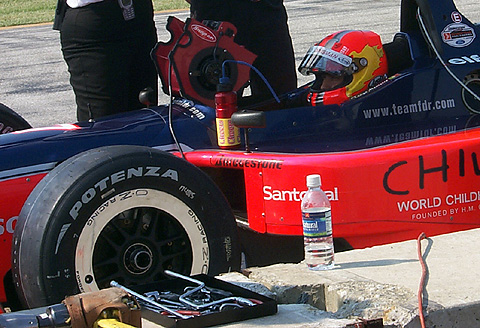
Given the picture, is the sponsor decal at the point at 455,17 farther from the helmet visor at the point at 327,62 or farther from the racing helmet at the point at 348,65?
the helmet visor at the point at 327,62

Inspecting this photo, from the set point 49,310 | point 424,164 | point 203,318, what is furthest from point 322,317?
point 424,164

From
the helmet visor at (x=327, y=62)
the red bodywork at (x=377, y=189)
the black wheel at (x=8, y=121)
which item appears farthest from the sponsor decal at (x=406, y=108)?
the black wheel at (x=8, y=121)

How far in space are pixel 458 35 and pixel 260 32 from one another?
144 centimetres

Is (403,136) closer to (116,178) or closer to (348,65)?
(348,65)

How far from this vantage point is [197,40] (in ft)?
15.4

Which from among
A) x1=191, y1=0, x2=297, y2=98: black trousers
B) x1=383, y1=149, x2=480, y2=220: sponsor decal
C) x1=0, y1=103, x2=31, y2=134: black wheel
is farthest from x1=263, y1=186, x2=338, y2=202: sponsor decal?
x1=0, y1=103, x2=31, y2=134: black wheel

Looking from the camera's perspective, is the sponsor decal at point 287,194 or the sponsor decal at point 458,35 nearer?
the sponsor decal at point 287,194

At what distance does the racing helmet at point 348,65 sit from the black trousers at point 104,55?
113cm

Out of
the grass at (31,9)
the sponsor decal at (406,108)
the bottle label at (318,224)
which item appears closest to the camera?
the bottle label at (318,224)

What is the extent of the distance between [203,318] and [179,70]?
1981mm

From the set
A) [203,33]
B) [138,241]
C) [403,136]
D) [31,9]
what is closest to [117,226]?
[138,241]

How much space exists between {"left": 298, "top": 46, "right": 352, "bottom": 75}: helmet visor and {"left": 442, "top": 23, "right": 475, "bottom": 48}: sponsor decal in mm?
534

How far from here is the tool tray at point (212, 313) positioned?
2.93m

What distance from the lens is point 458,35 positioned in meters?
4.68
